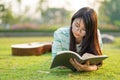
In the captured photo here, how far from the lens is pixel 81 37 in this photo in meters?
3.56

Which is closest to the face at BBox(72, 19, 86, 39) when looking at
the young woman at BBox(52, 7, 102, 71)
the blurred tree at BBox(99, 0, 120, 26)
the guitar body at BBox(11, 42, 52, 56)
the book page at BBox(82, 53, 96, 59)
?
the young woman at BBox(52, 7, 102, 71)

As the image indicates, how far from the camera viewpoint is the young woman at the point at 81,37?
3465mm

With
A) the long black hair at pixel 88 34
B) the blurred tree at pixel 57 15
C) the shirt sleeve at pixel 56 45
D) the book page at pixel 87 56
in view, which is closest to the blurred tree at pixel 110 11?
the blurred tree at pixel 57 15

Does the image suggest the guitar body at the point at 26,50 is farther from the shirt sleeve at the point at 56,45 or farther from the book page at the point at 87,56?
the book page at the point at 87,56

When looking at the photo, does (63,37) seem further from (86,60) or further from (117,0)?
(117,0)

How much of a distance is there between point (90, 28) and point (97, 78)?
0.44 metres

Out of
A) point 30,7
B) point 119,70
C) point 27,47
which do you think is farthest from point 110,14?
point 119,70

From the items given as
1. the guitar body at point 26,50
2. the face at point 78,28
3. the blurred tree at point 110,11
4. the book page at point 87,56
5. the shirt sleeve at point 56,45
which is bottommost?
the blurred tree at point 110,11

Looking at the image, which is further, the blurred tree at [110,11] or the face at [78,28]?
the blurred tree at [110,11]

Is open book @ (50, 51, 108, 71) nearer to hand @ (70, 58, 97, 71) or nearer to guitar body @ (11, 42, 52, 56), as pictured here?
hand @ (70, 58, 97, 71)

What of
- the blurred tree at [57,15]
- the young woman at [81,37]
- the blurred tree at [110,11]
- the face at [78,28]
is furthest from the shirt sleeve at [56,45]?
the blurred tree at [57,15]

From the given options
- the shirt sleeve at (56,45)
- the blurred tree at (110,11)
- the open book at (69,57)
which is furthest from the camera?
the blurred tree at (110,11)

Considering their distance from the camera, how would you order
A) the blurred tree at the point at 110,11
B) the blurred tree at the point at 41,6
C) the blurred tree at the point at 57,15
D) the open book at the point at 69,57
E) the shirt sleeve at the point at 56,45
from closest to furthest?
the open book at the point at 69,57, the shirt sleeve at the point at 56,45, the blurred tree at the point at 41,6, the blurred tree at the point at 110,11, the blurred tree at the point at 57,15

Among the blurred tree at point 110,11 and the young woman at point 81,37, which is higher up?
the young woman at point 81,37
